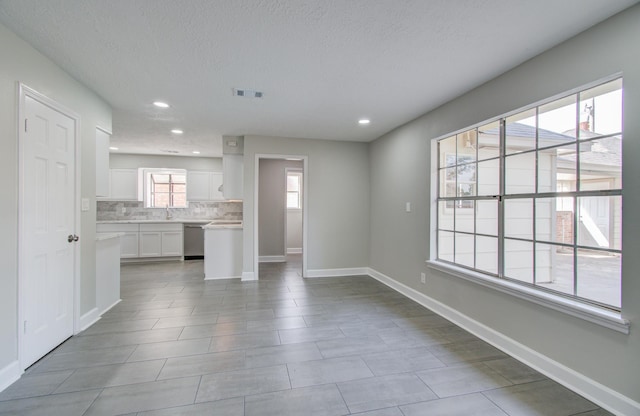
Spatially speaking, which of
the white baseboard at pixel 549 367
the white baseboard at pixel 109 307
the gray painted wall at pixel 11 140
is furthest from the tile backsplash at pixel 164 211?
the white baseboard at pixel 549 367

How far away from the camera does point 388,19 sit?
177cm

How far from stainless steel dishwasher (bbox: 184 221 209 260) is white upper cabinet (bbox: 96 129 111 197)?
3204 millimetres

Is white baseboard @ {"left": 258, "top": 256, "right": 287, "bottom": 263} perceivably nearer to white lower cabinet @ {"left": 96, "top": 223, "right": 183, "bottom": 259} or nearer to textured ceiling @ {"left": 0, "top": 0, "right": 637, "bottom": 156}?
white lower cabinet @ {"left": 96, "top": 223, "right": 183, "bottom": 259}

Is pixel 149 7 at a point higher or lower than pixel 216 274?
higher

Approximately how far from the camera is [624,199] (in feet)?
5.60

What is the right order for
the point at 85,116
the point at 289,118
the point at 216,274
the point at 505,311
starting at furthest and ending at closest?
the point at 216,274 → the point at 289,118 → the point at 85,116 → the point at 505,311

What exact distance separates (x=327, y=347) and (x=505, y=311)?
5.20ft

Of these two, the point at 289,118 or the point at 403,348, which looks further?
the point at 289,118

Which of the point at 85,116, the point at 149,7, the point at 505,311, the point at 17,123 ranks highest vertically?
the point at 149,7

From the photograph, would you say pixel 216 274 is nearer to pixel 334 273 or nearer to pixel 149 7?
pixel 334 273

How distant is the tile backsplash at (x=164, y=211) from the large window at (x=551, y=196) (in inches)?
227

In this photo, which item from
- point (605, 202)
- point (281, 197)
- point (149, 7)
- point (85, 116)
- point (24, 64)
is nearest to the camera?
point (149, 7)

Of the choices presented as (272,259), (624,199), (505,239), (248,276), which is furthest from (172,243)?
(624,199)

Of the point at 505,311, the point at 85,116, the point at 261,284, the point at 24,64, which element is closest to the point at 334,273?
the point at 261,284
